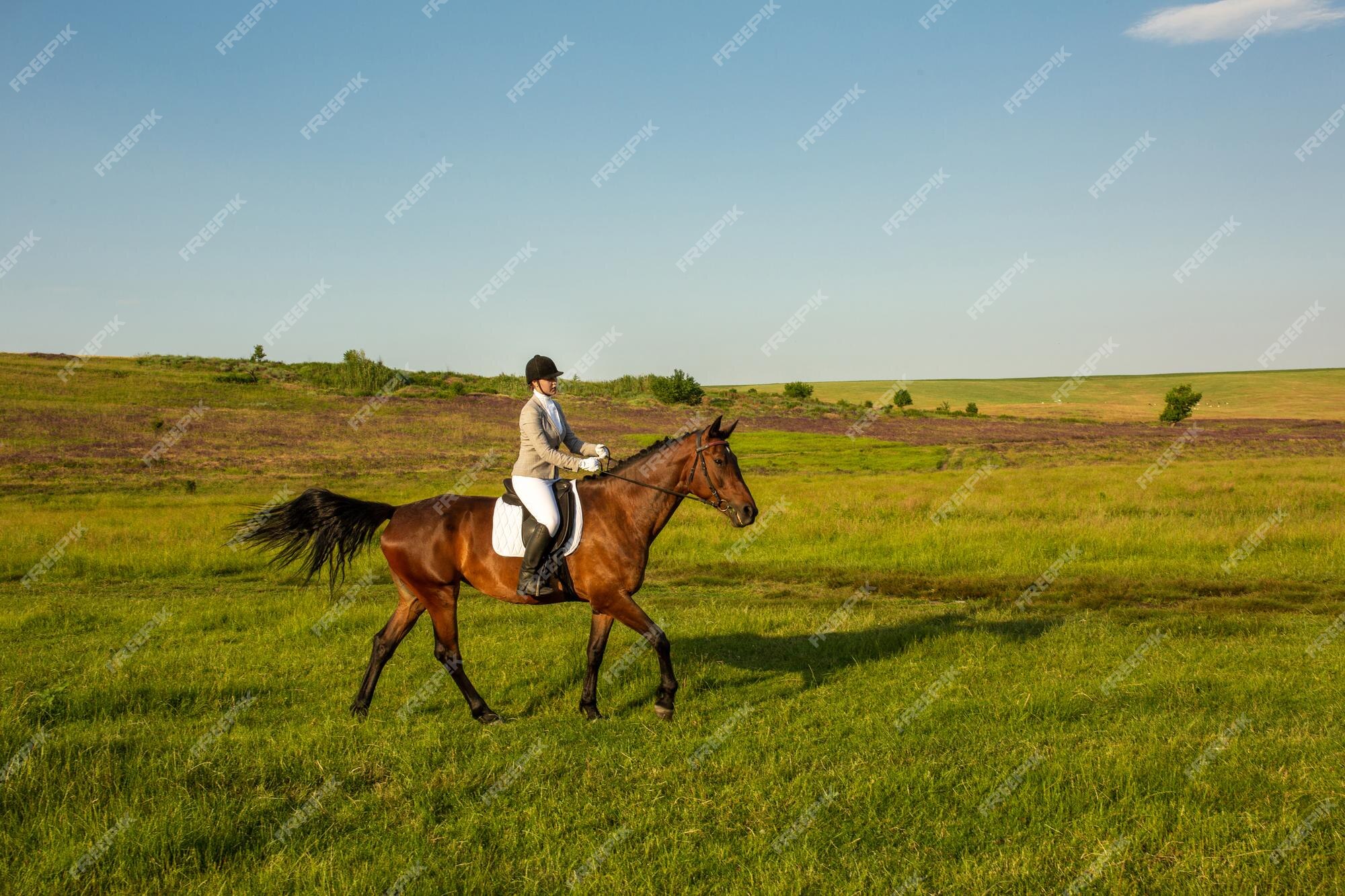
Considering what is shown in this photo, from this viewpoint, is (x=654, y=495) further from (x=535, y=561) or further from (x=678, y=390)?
(x=678, y=390)

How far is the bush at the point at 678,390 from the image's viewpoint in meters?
77.0

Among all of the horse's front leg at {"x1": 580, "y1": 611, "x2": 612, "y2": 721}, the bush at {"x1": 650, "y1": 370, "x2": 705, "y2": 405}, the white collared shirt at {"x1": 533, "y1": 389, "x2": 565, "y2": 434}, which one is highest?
the bush at {"x1": 650, "y1": 370, "x2": 705, "y2": 405}

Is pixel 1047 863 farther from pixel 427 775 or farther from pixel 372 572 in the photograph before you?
pixel 372 572

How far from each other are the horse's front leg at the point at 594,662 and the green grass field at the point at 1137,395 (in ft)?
325

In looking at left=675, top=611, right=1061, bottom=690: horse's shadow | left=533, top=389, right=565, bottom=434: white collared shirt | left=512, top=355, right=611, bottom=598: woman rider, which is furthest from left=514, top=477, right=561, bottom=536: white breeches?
left=675, top=611, right=1061, bottom=690: horse's shadow

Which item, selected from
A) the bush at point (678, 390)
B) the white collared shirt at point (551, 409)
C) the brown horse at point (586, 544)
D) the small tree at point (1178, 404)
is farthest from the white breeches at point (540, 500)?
the small tree at point (1178, 404)

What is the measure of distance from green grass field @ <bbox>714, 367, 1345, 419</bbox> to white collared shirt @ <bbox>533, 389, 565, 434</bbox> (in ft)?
326

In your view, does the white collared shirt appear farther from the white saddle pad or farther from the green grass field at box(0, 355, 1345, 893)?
the green grass field at box(0, 355, 1345, 893)

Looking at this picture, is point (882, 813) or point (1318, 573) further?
point (1318, 573)

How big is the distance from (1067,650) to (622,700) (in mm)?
5355

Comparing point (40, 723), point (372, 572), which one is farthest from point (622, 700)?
point (372, 572)

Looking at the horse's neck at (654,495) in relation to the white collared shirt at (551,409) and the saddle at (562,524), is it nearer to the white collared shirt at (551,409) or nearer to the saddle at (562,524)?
the saddle at (562,524)

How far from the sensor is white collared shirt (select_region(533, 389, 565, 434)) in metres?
7.95

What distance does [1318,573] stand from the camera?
16125 mm
